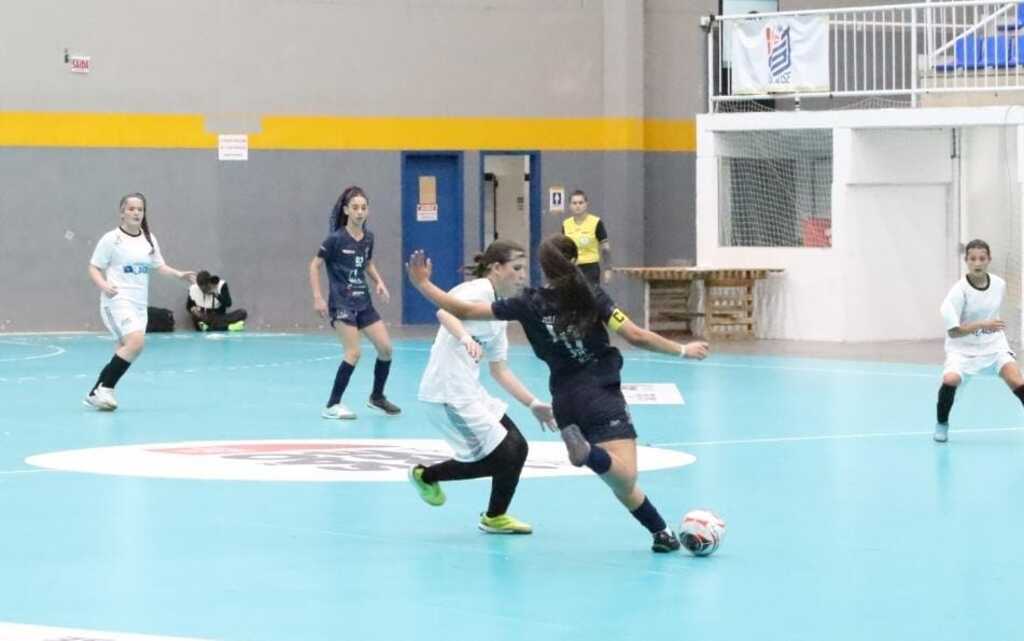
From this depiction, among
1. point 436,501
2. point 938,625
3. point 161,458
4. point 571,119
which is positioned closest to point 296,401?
point 161,458

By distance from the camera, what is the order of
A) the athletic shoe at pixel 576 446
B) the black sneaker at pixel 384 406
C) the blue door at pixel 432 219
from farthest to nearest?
the blue door at pixel 432 219 → the black sneaker at pixel 384 406 → the athletic shoe at pixel 576 446

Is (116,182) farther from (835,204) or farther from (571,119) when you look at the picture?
(835,204)

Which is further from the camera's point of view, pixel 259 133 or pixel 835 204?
pixel 259 133

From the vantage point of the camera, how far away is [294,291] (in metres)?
31.5

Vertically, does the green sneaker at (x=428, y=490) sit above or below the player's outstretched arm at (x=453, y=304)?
below

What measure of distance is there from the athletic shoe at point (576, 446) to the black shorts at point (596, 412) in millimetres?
494

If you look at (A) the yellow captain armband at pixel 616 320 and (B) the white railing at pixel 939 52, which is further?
(B) the white railing at pixel 939 52

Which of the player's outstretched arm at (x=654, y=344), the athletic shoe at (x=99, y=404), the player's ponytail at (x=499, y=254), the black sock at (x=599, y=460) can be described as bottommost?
the athletic shoe at (x=99, y=404)

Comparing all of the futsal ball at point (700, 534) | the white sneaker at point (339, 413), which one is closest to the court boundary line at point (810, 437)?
the white sneaker at point (339, 413)

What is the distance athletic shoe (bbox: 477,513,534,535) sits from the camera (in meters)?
11.3

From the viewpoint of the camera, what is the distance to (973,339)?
1608 centimetres

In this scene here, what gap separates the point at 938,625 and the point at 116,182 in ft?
76.1

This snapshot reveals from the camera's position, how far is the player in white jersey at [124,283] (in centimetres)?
1842

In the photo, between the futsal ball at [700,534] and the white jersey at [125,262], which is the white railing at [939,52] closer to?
the white jersey at [125,262]
